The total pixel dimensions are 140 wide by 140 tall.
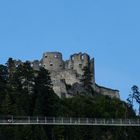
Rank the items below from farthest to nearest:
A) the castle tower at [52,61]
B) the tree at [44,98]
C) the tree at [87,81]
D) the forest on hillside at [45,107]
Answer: the castle tower at [52,61]
the tree at [87,81]
the tree at [44,98]
the forest on hillside at [45,107]

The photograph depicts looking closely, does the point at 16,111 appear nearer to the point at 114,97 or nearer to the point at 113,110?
the point at 113,110

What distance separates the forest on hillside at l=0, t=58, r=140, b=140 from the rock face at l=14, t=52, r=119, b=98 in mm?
6534

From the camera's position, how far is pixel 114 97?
477 feet

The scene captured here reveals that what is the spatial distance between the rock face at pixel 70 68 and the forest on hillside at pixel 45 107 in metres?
6.53

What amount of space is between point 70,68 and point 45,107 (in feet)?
110

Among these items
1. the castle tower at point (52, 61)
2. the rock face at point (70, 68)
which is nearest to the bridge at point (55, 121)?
the rock face at point (70, 68)

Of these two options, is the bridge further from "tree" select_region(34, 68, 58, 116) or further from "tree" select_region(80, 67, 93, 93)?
"tree" select_region(80, 67, 93, 93)

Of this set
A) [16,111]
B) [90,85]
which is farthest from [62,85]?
[16,111]

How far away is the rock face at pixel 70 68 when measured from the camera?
141750 mm

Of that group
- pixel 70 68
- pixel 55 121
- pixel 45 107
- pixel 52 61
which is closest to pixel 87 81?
pixel 70 68

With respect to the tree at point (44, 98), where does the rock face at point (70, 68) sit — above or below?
above

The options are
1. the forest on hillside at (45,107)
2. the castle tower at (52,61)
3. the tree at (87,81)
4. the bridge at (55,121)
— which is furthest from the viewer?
the castle tower at (52,61)

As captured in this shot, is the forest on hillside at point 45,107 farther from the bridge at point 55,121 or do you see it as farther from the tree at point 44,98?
the bridge at point 55,121

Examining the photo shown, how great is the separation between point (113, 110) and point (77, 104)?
8.72 m
